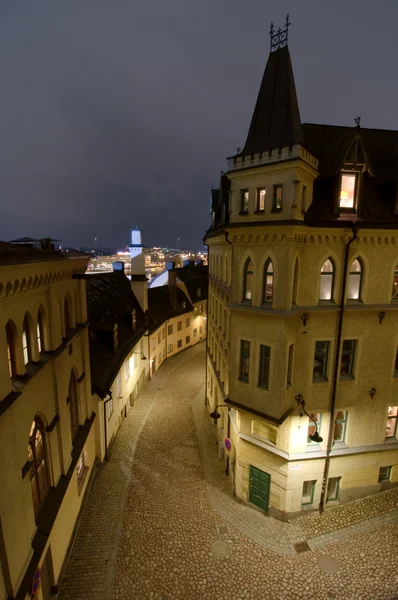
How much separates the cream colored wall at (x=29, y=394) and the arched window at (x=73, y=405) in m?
0.80

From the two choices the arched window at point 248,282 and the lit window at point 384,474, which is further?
the lit window at point 384,474

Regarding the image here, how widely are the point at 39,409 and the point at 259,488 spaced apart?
526 inches

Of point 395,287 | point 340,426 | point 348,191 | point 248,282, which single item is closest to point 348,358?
point 340,426

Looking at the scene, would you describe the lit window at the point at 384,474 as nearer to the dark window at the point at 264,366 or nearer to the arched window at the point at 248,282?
the dark window at the point at 264,366

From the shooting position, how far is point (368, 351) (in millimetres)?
16484

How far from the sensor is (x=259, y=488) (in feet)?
58.5

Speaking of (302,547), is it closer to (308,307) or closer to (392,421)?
(392,421)

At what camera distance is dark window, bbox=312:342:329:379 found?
1634 centimetres

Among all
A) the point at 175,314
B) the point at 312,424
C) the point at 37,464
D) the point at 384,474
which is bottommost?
the point at 384,474

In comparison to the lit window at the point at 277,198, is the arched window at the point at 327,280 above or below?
below

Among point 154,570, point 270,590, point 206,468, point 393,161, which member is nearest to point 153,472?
point 206,468

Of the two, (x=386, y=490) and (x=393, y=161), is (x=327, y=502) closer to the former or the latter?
(x=386, y=490)

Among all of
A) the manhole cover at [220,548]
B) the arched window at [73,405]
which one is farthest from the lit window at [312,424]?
the arched window at [73,405]

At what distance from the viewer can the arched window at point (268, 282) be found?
1478 centimetres
